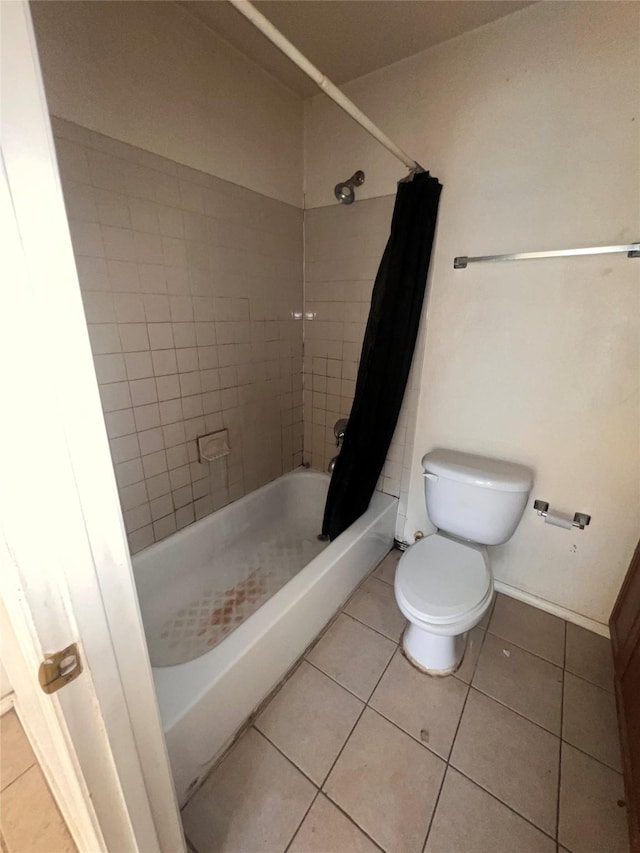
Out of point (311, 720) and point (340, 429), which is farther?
point (340, 429)

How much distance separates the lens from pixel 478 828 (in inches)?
38.1

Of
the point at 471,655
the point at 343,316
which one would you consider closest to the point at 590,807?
the point at 471,655

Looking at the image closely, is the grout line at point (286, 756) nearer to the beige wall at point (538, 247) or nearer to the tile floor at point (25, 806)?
the tile floor at point (25, 806)

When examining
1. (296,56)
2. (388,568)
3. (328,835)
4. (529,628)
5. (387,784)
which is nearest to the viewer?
(296,56)

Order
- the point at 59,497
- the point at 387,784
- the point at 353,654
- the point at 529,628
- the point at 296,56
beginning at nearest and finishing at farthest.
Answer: the point at 59,497 → the point at 296,56 → the point at 387,784 → the point at 353,654 → the point at 529,628

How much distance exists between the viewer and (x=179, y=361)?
4.89ft

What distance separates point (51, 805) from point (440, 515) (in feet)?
5.17

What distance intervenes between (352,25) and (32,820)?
8.93ft

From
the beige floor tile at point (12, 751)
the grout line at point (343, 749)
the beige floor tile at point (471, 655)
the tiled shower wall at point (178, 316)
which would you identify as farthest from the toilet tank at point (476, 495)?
the beige floor tile at point (12, 751)

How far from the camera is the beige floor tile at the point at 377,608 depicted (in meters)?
1.56

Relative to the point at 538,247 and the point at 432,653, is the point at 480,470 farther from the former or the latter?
the point at 538,247

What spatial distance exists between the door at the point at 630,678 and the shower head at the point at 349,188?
1.92 m

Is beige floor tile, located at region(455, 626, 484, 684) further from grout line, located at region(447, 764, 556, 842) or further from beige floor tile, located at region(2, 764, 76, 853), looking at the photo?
beige floor tile, located at region(2, 764, 76, 853)

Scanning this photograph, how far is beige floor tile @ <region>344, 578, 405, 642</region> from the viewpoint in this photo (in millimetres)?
1561
